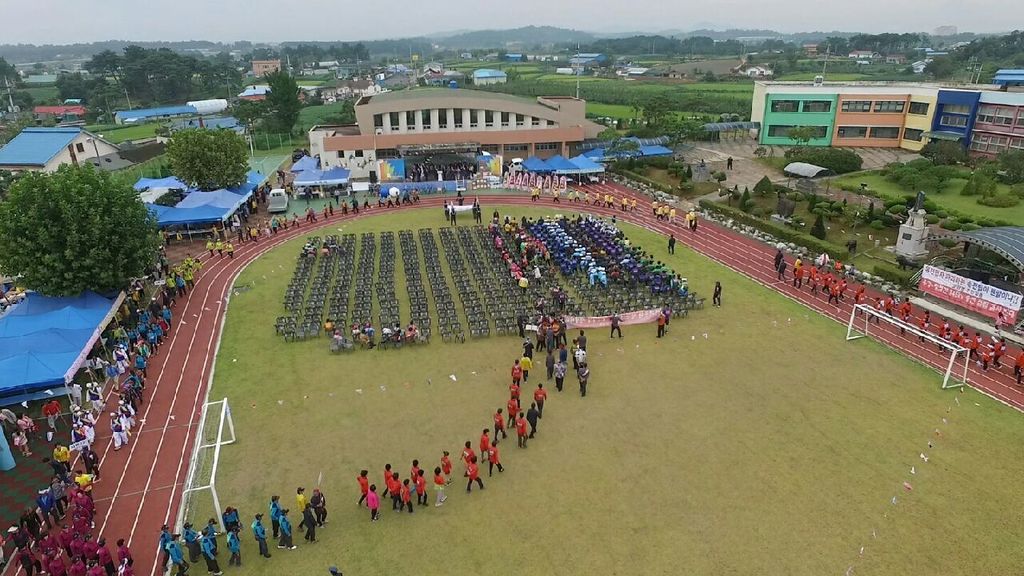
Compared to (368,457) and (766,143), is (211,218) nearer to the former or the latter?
(368,457)

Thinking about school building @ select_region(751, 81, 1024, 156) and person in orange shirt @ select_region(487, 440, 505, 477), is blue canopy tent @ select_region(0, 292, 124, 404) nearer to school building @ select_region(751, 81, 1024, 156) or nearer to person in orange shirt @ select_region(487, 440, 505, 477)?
person in orange shirt @ select_region(487, 440, 505, 477)

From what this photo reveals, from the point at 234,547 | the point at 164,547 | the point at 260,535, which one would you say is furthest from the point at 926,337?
the point at 164,547

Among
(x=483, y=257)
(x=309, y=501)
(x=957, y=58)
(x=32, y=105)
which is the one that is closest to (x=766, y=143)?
(x=483, y=257)

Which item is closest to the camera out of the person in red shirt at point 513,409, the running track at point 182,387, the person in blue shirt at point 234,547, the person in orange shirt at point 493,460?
the person in blue shirt at point 234,547

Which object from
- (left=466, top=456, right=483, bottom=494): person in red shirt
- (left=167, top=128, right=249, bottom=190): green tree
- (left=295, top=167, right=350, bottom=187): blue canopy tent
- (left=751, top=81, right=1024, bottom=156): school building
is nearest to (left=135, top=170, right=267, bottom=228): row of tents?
(left=167, top=128, right=249, bottom=190): green tree

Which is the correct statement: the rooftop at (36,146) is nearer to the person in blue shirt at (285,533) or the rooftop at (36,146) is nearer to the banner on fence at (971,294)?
the person in blue shirt at (285,533)

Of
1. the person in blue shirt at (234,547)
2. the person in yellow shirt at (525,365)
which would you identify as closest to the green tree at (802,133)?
the person in yellow shirt at (525,365)
